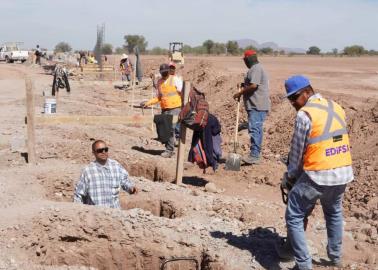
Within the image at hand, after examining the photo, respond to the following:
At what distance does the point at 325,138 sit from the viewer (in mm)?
4426

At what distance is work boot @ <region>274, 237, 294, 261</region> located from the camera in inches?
198

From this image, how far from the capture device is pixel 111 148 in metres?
9.78

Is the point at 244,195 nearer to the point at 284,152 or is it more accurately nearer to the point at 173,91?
the point at 173,91

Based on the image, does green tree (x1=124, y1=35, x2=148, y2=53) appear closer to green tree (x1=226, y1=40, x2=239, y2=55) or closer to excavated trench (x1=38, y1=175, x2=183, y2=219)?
green tree (x1=226, y1=40, x2=239, y2=55)

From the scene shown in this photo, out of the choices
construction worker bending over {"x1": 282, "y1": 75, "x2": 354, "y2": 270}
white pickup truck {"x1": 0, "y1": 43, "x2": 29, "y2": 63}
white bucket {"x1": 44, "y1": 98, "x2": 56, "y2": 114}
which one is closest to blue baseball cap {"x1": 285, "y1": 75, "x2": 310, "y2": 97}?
construction worker bending over {"x1": 282, "y1": 75, "x2": 354, "y2": 270}

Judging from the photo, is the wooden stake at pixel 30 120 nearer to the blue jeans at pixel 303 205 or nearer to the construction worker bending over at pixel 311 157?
the construction worker bending over at pixel 311 157

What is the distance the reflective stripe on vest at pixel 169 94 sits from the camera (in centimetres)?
909

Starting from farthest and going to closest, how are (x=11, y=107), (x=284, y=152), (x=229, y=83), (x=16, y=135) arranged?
(x=229, y=83), (x=11, y=107), (x=284, y=152), (x=16, y=135)

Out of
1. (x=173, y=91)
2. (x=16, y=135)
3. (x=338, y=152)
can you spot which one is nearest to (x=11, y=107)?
(x=16, y=135)

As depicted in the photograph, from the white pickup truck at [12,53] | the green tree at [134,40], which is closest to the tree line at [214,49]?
the green tree at [134,40]

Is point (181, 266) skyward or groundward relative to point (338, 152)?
groundward

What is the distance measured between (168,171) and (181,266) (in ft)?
11.7

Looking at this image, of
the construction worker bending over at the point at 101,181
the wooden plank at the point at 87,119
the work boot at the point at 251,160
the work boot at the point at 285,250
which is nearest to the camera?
the work boot at the point at 285,250

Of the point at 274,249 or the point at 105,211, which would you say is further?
the point at 105,211
